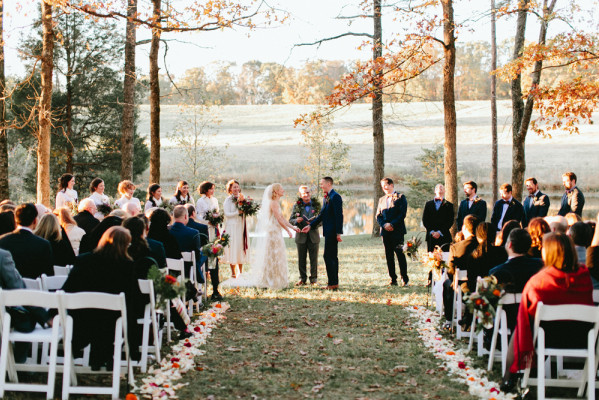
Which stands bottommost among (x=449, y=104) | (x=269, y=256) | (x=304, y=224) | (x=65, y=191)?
(x=269, y=256)

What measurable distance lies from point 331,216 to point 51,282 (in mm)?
6423

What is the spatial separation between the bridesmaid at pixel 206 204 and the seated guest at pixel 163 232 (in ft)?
12.7

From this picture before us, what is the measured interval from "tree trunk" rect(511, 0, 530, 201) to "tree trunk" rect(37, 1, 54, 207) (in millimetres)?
12397

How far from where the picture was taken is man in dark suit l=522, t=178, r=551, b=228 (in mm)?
12430

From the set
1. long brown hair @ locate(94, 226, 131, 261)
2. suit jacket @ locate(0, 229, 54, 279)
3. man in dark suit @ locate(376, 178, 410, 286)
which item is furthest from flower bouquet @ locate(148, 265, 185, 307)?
man in dark suit @ locate(376, 178, 410, 286)

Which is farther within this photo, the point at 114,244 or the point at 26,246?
the point at 26,246

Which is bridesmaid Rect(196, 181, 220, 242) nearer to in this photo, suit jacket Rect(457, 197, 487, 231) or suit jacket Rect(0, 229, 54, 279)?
suit jacket Rect(457, 197, 487, 231)

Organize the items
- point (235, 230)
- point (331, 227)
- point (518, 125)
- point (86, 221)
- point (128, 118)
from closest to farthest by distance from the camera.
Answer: point (86, 221), point (331, 227), point (235, 230), point (128, 118), point (518, 125)

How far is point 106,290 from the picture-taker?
19.1 feet

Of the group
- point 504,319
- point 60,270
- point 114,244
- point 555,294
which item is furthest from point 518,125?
point 114,244

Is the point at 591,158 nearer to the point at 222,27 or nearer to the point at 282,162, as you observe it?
the point at 282,162

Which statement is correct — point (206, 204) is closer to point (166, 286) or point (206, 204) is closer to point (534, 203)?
point (166, 286)

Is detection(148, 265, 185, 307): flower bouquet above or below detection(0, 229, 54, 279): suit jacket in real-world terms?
below

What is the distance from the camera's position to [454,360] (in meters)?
6.96
